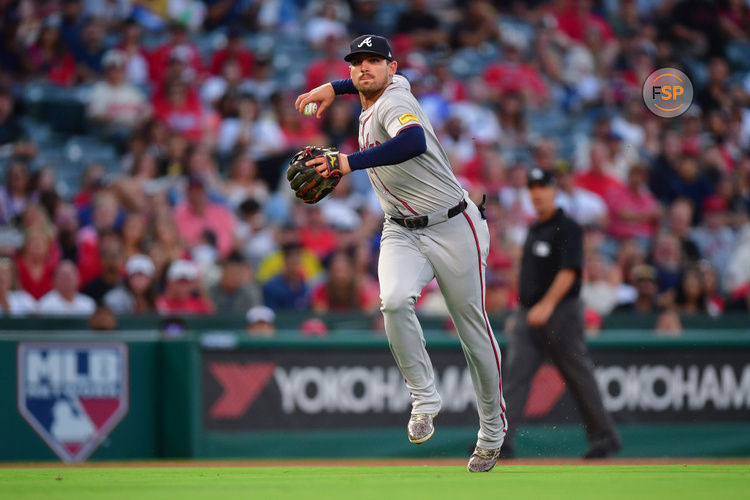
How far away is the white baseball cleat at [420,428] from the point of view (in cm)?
580

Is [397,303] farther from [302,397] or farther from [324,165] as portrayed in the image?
[302,397]

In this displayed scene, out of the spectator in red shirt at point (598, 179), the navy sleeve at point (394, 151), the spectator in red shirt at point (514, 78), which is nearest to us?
the navy sleeve at point (394, 151)

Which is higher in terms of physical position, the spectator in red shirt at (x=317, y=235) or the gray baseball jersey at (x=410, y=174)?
the gray baseball jersey at (x=410, y=174)

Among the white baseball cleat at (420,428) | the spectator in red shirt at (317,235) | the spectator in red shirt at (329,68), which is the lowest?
the white baseball cleat at (420,428)

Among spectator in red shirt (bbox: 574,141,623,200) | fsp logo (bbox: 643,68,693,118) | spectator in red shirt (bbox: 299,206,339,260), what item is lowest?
spectator in red shirt (bbox: 299,206,339,260)

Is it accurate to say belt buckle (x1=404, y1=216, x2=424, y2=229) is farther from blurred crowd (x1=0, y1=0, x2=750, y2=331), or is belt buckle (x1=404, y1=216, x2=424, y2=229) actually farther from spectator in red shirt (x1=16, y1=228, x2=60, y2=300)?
spectator in red shirt (x1=16, y1=228, x2=60, y2=300)

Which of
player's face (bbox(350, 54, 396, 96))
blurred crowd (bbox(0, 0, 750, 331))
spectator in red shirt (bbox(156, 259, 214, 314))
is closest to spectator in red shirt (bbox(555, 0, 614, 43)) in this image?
blurred crowd (bbox(0, 0, 750, 331))

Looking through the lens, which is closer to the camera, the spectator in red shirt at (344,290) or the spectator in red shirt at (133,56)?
the spectator in red shirt at (344,290)

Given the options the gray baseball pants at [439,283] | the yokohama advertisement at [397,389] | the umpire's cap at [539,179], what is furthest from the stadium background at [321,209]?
the gray baseball pants at [439,283]

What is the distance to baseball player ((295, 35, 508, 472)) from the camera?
579 cm

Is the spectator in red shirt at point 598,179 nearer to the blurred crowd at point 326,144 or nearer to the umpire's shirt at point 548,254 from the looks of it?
the blurred crowd at point 326,144

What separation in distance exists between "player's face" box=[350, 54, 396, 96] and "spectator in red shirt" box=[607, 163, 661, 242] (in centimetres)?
819

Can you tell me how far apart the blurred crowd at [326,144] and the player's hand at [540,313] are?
2.52 metres

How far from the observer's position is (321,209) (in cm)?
1238
